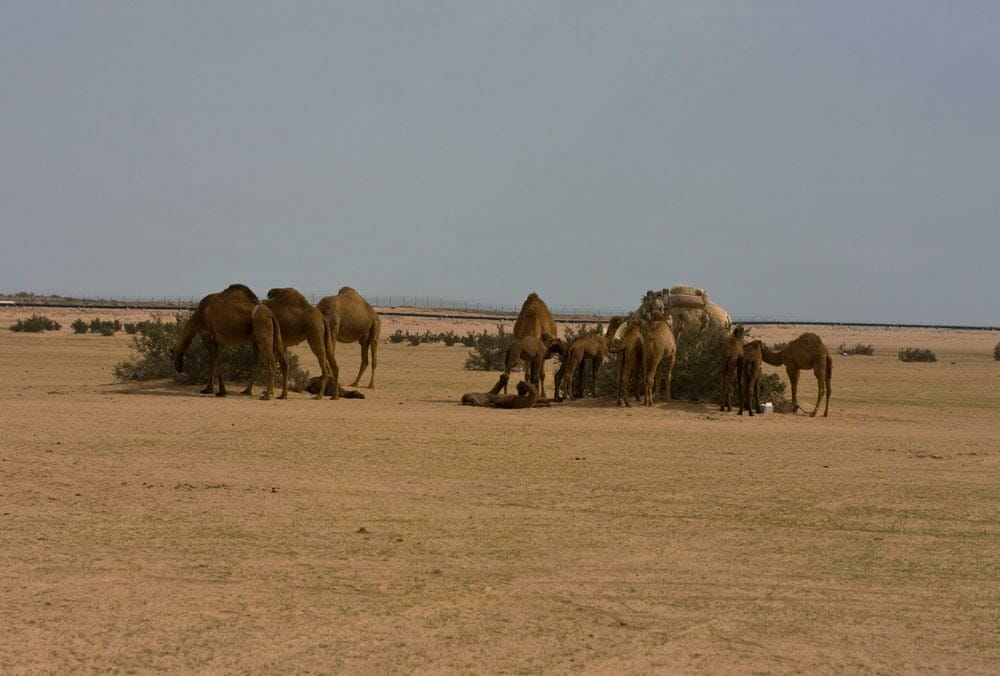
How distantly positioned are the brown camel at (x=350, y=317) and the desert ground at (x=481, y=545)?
524 centimetres

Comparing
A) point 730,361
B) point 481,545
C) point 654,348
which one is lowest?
point 481,545

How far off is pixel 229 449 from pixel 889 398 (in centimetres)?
1698

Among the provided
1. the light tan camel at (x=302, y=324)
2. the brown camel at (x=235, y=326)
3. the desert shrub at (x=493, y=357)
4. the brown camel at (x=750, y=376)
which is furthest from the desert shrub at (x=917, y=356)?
the brown camel at (x=235, y=326)

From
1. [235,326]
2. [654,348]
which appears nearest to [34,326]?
[235,326]

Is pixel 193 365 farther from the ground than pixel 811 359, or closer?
closer

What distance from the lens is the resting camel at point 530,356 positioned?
2077cm

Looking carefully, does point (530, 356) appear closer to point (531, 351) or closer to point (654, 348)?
point (531, 351)

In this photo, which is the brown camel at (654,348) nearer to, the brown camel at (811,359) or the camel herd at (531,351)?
the camel herd at (531,351)

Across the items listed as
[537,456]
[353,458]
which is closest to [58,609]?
[353,458]

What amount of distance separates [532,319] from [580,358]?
136 cm

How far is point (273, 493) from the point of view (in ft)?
36.9

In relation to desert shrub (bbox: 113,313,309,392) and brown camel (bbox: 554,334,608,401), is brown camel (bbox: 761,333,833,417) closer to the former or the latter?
brown camel (bbox: 554,334,608,401)

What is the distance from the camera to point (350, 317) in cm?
2378

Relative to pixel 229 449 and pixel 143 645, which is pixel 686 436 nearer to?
pixel 229 449
